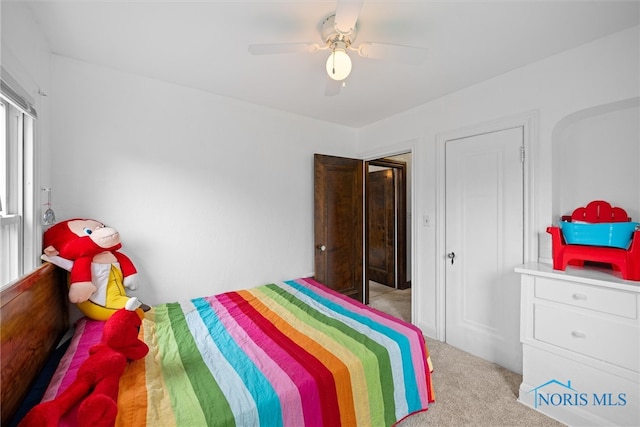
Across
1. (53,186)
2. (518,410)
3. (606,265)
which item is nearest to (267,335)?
(518,410)

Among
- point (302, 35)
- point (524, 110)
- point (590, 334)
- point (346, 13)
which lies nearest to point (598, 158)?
point (524, 110)

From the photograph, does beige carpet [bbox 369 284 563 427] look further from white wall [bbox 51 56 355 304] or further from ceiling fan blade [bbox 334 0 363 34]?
ceiling fan blade [bbox 334 0 363 34]

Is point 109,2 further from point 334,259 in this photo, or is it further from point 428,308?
point 428,308

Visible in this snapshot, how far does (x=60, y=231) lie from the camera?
1771 mm

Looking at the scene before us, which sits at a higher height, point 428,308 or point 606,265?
point 606,265

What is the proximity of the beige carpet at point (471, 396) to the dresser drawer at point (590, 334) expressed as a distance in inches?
19.2

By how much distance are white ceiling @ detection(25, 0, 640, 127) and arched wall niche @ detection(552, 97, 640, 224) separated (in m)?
0.52

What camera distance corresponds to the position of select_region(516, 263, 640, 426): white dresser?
58.1 inches

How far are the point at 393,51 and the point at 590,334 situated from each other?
1989 millimetres

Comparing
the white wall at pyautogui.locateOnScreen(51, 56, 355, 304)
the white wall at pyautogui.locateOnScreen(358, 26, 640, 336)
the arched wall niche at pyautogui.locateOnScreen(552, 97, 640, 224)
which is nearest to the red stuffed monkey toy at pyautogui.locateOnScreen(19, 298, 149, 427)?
the white wall at pyautogui.locateOnScreen(51, 56, 355, 304)

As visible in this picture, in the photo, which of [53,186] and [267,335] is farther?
[53,186]

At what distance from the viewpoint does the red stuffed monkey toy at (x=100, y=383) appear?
943mm

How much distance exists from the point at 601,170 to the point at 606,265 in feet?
2.17

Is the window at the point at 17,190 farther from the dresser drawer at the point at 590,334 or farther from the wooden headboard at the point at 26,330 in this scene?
the dresser drawer at the point at 590,334
